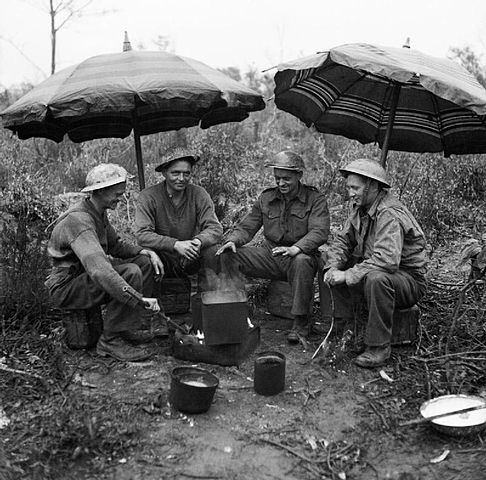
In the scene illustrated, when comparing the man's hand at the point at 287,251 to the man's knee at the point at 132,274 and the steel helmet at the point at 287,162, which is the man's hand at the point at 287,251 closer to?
the steel helmet at the point at 287,162

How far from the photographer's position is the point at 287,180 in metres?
5.65

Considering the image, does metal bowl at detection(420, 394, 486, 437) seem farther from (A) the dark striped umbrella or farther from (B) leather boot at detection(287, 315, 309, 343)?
(A) the dark striped umbrella

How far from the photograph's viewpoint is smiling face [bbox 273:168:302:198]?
5.63 m

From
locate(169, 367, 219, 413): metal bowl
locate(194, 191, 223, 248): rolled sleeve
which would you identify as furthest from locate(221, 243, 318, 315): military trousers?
locate(169, 367, 219, 413): metal bowl

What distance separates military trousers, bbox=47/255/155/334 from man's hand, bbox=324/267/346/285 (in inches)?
61.2

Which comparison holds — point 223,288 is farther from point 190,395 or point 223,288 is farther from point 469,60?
point 469,60

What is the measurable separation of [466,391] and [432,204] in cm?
447

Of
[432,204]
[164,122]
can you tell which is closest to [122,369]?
[164,122]

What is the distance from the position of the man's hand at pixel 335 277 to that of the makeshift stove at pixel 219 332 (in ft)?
2.37

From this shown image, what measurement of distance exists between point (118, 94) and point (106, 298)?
5.55 ft

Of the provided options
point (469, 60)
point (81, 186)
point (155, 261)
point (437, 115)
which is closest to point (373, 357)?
point (155, 261)

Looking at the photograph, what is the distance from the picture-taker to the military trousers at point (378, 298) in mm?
4719

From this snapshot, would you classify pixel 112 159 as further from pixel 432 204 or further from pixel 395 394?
pixel 395 394

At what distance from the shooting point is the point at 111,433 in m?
3.64
